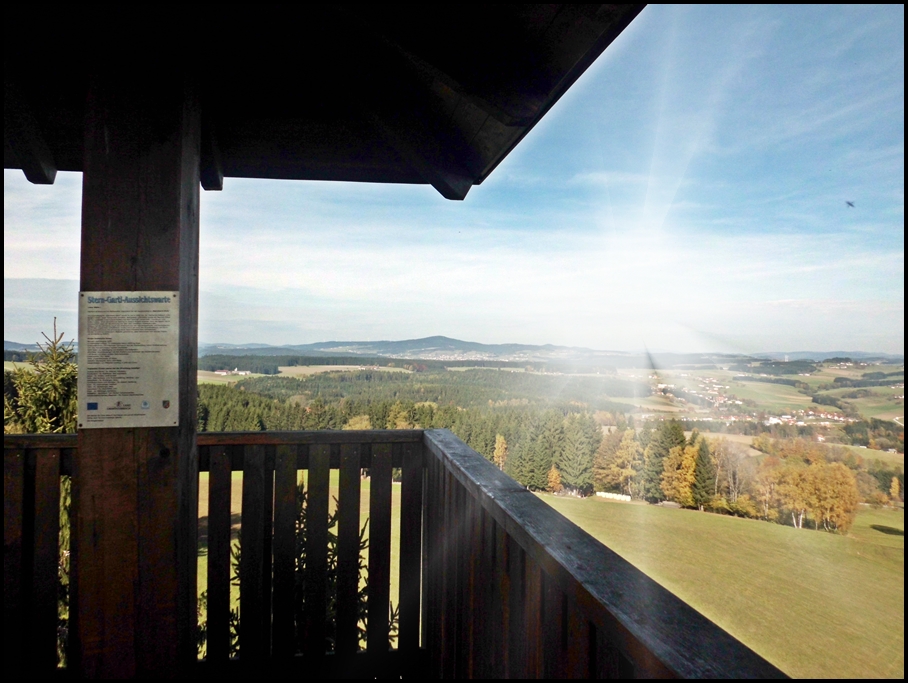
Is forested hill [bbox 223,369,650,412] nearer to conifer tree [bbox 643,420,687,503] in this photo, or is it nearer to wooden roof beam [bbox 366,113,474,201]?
conifer tree [bbox 643,420,687,503]

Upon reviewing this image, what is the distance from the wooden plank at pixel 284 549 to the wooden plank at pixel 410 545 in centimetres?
44

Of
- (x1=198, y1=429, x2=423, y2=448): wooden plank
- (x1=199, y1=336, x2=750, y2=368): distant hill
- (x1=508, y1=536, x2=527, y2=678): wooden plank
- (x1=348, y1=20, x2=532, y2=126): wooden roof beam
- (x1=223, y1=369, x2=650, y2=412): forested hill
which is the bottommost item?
(x1=508, y1=536, x2=527, y2=678): wooden plank

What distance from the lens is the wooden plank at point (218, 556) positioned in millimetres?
2109

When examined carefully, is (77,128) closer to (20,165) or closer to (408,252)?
(20,165)

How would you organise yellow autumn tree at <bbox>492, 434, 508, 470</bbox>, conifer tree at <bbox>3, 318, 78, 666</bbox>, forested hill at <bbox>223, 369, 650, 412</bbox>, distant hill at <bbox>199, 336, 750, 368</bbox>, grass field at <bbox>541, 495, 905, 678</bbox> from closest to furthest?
grass field at <bbox>541, 495, 905, 678</bbox> < yellow autumn tree at <bbox>492, 434, 508, 470</bbox> < forested hill at <bbox>223, 369, 650, 412</bbox> < distant hill at <bbox>199, 336, 750, 368</bbox> < conifer tree at <bbox>3, 318, 78, 666</bbox>

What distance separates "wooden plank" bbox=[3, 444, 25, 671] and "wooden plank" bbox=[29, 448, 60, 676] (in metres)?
0.04

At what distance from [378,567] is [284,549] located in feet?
1.28

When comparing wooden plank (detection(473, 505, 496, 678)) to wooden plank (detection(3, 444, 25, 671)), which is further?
wooden plank (detection(3, 444, 25, 671))

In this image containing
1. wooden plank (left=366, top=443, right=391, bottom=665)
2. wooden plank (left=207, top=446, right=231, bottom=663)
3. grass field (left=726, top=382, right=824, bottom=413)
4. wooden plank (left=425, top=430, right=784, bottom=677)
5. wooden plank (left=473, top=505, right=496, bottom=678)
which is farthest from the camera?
wooden plank (left=366, top=443, right=391, bottom=665)

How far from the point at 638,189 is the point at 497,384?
8360mm

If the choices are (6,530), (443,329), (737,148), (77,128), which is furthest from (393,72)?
(443,329)

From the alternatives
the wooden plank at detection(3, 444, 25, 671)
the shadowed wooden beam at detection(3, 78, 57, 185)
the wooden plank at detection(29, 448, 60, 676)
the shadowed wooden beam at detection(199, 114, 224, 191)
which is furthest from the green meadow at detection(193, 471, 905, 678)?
the shadowed wooden beam at detection(3, 78, 57, 185)

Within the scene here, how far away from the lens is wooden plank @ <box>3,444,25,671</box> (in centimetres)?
196

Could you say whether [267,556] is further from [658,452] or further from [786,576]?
[786,576]
